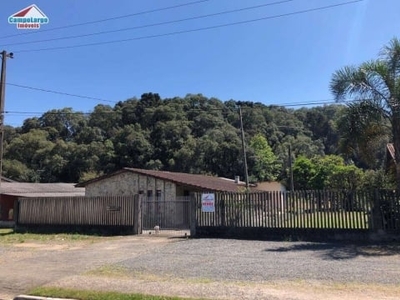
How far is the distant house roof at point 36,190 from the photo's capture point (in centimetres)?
3754

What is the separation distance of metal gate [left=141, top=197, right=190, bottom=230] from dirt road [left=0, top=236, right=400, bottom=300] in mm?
5395

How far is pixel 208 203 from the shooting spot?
1967 cm

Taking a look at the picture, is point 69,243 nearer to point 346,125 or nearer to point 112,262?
point 112,262

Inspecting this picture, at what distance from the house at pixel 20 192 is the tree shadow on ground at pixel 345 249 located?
23.3m

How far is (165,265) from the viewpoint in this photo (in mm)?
12570

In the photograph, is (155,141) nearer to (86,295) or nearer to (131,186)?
(131,186)

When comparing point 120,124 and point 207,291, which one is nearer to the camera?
point 207,291

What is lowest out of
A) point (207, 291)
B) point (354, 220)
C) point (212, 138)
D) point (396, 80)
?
point (207, 291)

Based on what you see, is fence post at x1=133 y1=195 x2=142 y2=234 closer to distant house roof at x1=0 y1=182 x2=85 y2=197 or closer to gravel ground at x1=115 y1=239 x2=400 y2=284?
gravel ground at x1=115 y1=239 x2=400 y2=284

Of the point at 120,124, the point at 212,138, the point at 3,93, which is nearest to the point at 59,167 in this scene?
the point at 120,124

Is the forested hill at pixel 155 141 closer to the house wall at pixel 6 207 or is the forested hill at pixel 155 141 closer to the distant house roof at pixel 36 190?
the distant house roof at pixel 36 190

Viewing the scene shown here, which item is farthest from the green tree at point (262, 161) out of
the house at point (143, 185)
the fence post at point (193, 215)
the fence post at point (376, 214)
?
the fence post at point (376, 214)

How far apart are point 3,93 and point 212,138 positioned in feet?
179

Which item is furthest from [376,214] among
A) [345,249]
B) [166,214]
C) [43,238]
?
[43,238]
